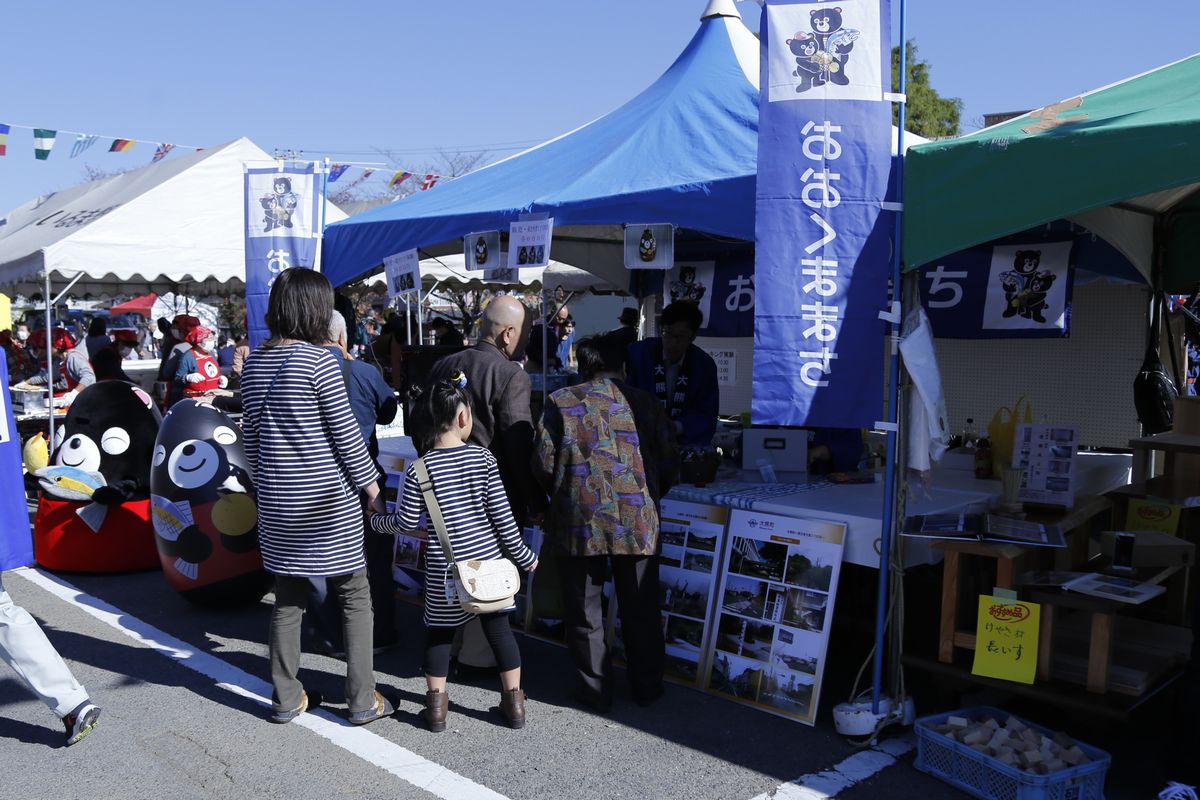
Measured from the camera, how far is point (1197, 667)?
2.97 m

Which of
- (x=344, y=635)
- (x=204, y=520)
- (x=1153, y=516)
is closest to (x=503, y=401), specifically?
(x=344, y=635)

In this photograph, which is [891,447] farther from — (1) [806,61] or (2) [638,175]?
(2) [638,175]

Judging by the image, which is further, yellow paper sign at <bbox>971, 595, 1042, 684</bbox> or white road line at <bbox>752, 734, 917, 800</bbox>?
yellow paper sign at <bbox>971, 595, 1042, 684</bbox>

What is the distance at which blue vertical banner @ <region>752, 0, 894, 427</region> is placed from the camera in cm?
337

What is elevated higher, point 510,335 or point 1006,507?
point 510,335

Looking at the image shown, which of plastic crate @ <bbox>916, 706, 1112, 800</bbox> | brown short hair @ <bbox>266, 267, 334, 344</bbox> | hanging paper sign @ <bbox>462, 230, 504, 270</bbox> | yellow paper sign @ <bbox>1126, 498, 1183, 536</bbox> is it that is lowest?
plastic crate @ <bbox>916, 706, 1112, 800</bbox>

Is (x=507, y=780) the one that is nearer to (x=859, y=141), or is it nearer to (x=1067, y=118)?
(x=859, y=141)

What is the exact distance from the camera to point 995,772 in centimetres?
307

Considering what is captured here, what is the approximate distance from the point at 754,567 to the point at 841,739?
744 mm

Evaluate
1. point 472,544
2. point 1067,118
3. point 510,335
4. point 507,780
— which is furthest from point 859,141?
point 507,780

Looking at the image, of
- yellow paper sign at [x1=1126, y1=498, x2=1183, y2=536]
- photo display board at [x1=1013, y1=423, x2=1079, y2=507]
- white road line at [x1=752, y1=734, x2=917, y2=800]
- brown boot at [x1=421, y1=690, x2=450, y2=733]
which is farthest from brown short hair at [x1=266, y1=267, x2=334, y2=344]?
yellow paper sign at [x1=1126, y1=498, x2=1183, y2=536]

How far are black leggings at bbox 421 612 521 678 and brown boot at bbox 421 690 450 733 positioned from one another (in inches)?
3.0

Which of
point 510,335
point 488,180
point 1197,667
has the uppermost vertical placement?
point 488,180

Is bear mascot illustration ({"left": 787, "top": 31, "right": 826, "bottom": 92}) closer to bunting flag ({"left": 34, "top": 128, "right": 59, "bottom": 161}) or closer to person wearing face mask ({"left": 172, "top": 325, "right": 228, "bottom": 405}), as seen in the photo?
person wearing face mask ({"left": 172, "top": 325, "right": 228, "bottom": 405})
